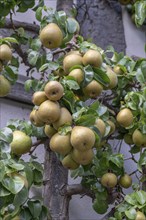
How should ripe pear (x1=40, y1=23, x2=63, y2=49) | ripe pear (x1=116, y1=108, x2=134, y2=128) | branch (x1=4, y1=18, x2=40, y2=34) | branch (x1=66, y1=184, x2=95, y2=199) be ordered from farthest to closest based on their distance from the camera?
branch (x1=4, y1=18, x2=40, y2=34) < branch (x1=66, y1=184, x2=95, y2=199) < ripe pear (x1=116, y1=108, x2=134, y2=128) < ripe pear (x1=40, y1=23, x2=63, y2=49)

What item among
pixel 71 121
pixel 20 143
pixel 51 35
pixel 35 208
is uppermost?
pixel 51 35

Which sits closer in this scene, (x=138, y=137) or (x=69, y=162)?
(x=69, y=162)

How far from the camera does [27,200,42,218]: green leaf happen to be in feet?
4.54

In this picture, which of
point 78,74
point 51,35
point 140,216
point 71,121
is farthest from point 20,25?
point 140,216

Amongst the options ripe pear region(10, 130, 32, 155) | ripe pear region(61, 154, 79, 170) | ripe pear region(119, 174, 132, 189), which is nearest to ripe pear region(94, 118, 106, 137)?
ripe pear region(61, 154, 79, 170)

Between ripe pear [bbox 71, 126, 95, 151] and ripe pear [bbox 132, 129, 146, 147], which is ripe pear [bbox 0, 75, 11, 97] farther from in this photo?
ripe pear [bbox 132, 129, 146, 147]

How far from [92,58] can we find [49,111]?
0.72ft

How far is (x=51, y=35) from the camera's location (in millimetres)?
1408

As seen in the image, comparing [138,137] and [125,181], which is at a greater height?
[138,137]

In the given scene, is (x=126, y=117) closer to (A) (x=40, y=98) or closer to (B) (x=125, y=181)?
(B) (x=125, y=181)

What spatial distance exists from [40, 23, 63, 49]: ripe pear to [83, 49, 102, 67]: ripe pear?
88 mm

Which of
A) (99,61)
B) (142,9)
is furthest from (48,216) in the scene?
(142,9)

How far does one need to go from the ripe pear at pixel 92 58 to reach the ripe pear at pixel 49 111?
174 mm

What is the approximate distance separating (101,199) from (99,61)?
1.41ft
